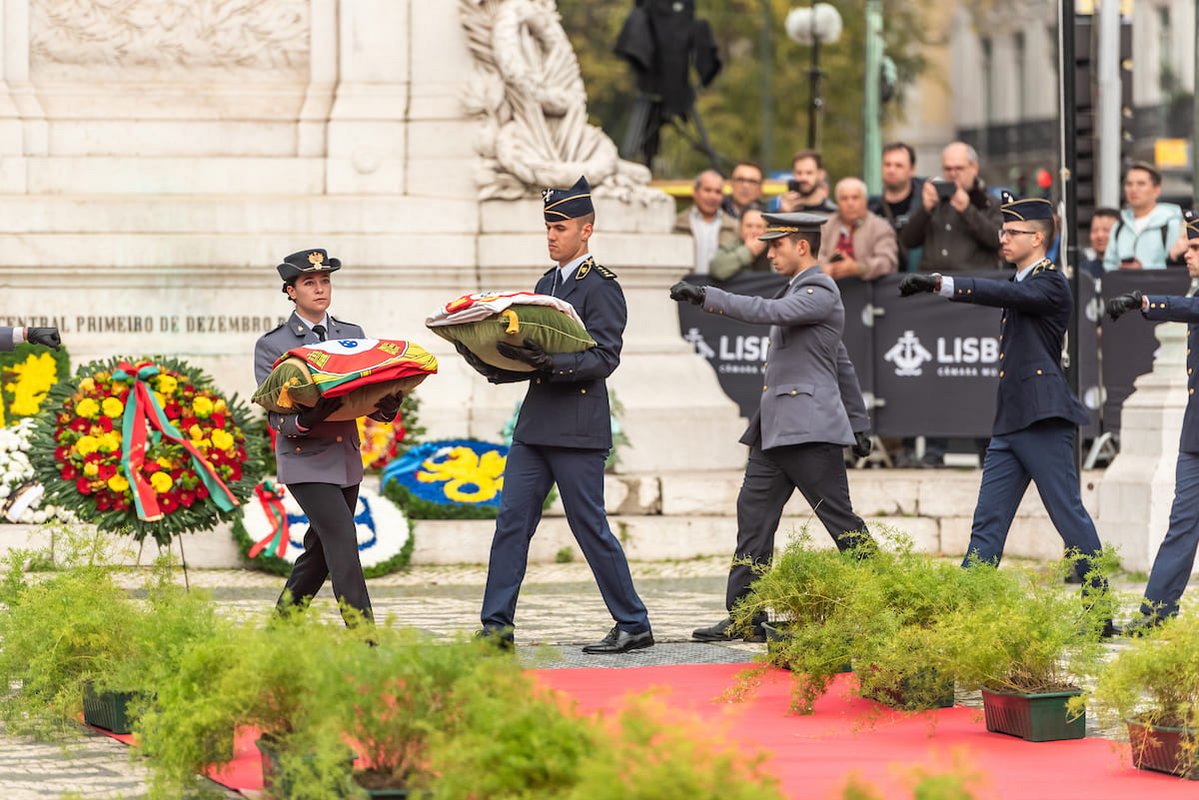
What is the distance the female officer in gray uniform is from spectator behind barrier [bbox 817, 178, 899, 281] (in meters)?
7.11

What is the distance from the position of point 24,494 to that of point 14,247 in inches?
85.2

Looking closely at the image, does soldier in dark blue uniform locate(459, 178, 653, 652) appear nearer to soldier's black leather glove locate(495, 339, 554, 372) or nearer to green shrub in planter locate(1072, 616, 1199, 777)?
soldier's black leather glove locate(495, 339, 554, 372)

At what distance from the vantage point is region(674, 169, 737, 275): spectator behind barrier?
17.2m

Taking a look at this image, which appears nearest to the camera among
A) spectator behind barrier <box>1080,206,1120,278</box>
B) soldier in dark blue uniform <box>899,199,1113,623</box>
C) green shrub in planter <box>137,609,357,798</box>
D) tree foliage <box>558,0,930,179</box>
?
green shrub in planter <box>137,609,357,798</box>

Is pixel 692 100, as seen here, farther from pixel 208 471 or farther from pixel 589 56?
pixel 589 56

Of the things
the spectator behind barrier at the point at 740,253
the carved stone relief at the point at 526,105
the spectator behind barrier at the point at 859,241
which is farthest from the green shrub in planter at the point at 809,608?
the spectator behind barrier at the point at 740,253

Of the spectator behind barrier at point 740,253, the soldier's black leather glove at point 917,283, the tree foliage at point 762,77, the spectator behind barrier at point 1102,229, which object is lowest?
the soldier's black leather glove at point 917,283

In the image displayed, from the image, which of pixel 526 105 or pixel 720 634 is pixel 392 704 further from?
pixel 526 105

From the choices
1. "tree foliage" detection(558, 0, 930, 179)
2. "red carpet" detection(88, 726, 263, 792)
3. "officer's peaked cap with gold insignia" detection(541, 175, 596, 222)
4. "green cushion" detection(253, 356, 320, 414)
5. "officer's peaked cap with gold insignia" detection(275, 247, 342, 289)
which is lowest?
"red carpet" detection(88, 726, 263, 792)

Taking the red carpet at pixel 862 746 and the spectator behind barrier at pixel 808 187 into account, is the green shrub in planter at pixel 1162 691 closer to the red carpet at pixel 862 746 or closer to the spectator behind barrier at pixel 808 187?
the red carpet at pixel 862 746

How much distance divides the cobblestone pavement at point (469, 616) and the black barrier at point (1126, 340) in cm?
387

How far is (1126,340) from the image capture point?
17.2m

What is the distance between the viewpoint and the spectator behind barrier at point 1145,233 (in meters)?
16.9

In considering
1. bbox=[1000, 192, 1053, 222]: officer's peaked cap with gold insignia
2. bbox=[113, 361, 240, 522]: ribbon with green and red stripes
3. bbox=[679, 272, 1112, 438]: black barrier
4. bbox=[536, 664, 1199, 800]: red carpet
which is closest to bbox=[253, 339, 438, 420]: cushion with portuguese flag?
bbox=[536, 664, 1199, 800]: red carpet
